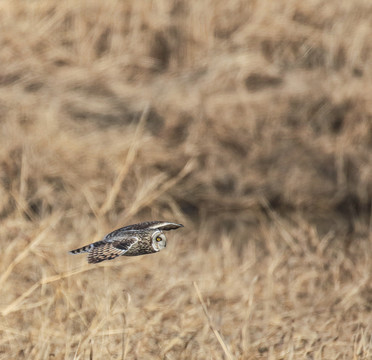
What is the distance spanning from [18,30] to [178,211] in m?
1.51

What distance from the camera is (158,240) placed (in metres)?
1.01

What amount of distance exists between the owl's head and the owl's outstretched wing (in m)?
0.03

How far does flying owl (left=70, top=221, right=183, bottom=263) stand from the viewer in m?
0.98

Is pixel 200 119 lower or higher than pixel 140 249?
lower

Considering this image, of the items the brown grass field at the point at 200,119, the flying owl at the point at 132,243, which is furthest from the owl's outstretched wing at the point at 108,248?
the brown grass field at the point at 200,119

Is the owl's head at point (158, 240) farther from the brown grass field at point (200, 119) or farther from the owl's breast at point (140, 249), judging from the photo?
the brown grass field at point (200, 119)

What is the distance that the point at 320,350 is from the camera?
2.54m

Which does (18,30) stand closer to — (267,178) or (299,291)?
(267,178)

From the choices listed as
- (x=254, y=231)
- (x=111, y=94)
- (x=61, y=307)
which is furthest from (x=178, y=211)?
(x=61, y=307)

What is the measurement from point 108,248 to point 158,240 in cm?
7

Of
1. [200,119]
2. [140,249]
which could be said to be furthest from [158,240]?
[200,119]

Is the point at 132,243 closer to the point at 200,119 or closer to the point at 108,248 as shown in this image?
the point at 108,248

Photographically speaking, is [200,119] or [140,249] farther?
[200,119]

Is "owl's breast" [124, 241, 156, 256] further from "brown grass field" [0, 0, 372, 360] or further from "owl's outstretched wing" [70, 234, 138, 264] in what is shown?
"brown grass field" [0, 0, 372, 360]
